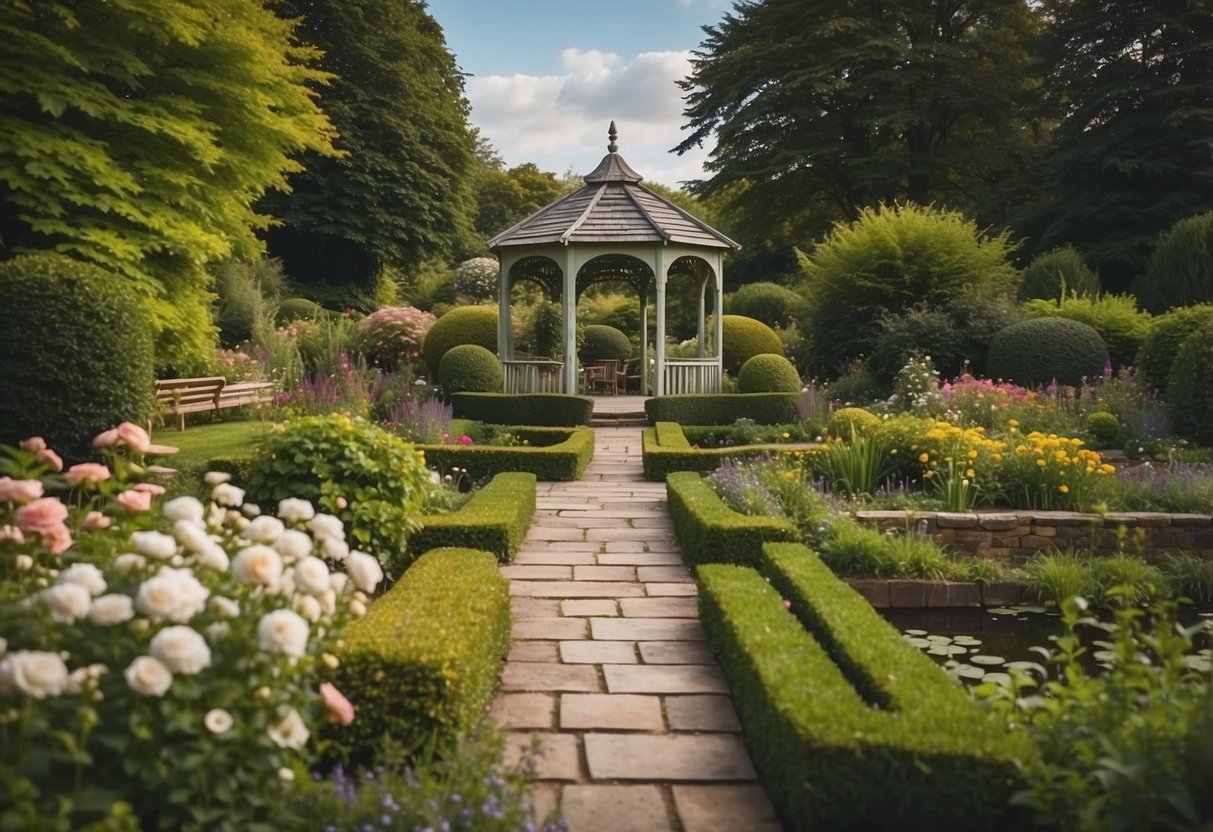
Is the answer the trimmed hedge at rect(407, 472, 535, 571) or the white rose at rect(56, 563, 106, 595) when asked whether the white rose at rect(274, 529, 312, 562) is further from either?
the trimmed hedge at rect(407, 472, 535, 571)

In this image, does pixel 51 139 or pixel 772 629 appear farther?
pixel 51 139

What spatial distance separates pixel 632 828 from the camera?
2.91 metres

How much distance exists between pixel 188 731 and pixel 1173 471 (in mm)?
8863

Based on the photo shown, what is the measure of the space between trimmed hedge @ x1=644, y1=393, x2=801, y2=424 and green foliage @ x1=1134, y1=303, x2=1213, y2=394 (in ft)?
15.4

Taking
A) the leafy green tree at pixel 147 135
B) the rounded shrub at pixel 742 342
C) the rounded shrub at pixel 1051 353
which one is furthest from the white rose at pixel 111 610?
the rounded shrub at pixel 742 342

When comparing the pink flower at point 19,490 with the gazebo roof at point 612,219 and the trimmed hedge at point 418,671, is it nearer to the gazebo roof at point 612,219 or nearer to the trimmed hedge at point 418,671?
the trimmed hedge at point 418,671

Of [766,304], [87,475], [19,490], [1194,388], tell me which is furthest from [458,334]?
[19,490]

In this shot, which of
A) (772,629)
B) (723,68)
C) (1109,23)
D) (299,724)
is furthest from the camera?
(723,68)

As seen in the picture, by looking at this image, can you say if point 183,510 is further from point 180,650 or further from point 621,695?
point 621,695

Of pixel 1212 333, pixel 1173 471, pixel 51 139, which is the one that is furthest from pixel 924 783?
pixel 51 139

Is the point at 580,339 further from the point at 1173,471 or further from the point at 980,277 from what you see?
the point at 1173,471

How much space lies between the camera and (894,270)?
16.3 m

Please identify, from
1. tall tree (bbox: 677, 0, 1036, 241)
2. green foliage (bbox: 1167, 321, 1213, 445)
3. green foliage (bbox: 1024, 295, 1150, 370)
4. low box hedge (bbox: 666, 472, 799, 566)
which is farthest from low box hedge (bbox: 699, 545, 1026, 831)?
tall tree (bbox: 677, 0, 1036, 241)

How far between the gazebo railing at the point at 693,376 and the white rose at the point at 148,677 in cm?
1360
